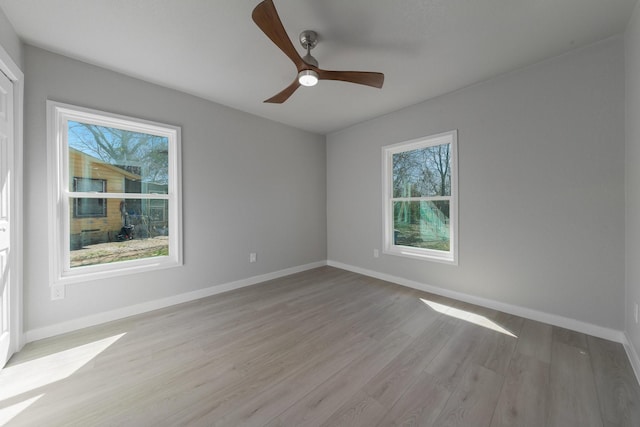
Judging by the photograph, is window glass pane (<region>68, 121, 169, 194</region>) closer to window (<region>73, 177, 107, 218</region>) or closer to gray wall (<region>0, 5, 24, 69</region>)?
window (<region>73, 177, 107, 218</region>)

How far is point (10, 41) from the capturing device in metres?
1.83

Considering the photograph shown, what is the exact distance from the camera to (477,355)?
6.18ft

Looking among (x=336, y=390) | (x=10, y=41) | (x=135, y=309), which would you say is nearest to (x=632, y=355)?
(x=336, y=390)

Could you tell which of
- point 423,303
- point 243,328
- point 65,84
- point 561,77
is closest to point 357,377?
point 243,328

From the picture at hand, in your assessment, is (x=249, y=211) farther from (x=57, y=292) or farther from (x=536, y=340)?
(x=536, y=340)

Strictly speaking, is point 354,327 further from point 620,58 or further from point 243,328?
point 620,58

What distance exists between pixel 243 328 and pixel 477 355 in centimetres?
203

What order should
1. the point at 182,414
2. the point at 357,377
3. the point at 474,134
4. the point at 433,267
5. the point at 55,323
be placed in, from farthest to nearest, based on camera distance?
the point at 433,267, the point at 474,134, the point at 55,323, the point at 357,377, the point at 182,414

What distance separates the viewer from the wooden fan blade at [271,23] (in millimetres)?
1376

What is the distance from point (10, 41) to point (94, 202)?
1.36 metres

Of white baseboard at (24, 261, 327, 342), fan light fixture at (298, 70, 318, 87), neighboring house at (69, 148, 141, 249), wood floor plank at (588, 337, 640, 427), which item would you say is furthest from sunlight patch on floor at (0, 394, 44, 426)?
wood floor plank at (588, 337, 640, 427)

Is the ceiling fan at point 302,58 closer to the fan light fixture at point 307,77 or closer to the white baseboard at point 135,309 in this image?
the fan light fixture at point 307,77

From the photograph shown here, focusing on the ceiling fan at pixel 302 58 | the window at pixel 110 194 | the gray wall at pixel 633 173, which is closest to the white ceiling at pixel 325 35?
the ceiling fan at pixel 302 58

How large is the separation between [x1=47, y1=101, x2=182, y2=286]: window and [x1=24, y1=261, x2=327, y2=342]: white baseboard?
392 millimetres
